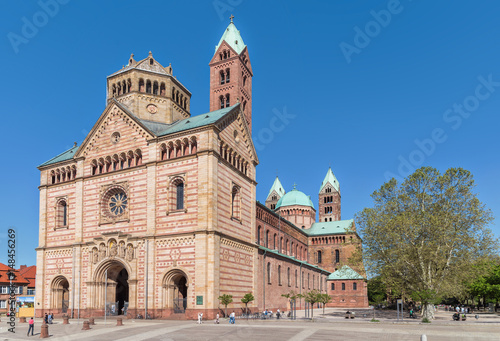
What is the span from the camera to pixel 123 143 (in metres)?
46.4

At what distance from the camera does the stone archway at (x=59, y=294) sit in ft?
156

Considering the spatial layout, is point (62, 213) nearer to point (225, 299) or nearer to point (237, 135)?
point (237, 135)

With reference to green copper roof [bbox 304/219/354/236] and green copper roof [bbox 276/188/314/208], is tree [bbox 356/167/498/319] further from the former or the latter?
green copper roof [bbox 276/188/314/208]

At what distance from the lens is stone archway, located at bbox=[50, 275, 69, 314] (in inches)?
1876

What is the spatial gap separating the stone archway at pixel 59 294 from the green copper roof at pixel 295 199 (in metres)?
69.2

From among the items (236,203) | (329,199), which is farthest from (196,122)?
(329,199)

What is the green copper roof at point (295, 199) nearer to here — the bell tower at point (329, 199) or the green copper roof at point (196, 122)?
the bell tower at point (329, 199)

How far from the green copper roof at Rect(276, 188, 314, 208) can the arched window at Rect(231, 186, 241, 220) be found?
65414 mm

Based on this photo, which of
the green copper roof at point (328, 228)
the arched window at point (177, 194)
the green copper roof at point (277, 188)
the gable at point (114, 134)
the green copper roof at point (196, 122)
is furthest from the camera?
the green copper roof at point (277, 188)

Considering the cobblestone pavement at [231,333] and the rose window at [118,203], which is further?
the rose window at [118,203]

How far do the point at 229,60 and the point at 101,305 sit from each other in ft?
138

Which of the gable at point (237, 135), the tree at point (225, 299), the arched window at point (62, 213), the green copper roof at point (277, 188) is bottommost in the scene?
the tree at point (225, 299)

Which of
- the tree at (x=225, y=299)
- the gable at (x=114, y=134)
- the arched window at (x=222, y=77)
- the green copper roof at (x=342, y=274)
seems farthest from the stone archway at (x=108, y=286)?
the green copper roof at (x=342, y=274)

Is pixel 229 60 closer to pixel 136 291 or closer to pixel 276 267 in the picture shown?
pixel 276 267
